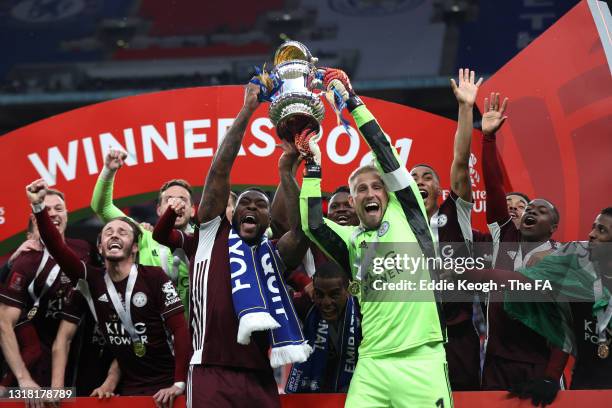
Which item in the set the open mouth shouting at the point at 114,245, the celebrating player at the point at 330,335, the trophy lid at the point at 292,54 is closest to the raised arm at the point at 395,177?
the trophy lid at the point at 292,54

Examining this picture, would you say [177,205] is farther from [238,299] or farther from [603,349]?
[603,349]

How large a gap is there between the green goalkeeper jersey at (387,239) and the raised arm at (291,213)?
134mm

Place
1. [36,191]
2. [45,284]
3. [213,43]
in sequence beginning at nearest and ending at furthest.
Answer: [36,191], [45,284], [213,43]

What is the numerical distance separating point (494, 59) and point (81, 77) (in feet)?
9.88

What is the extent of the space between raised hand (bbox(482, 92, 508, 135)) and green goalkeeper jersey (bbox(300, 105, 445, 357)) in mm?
801

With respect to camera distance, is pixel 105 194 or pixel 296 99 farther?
pixel 105 194

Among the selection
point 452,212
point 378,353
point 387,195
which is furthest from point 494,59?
point 378,353

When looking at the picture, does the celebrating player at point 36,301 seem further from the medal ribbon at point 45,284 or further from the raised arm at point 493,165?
the raised arm at point 493,165

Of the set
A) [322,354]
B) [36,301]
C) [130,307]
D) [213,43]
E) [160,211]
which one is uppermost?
[213,43]

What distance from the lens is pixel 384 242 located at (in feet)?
12.2

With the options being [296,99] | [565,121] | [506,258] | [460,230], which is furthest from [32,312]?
[565,121]

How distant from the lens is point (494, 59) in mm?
6301

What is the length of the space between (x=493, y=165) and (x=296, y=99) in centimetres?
113

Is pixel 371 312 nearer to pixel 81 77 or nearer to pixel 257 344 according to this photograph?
pixel 257 344
